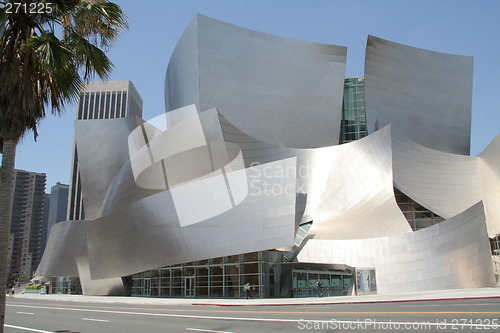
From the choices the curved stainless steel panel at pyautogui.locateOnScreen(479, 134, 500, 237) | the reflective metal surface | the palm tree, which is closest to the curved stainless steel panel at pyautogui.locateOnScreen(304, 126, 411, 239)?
the curved stainless steel panel at pyautogui.locateOnScreen(479, 134, 500, 237)

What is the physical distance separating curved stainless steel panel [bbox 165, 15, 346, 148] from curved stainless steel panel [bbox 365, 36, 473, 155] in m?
3.35

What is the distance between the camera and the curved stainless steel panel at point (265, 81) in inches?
1554

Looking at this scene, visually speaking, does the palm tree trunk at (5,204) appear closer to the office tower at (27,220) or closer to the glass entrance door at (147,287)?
the glass entrance door at (147,287)

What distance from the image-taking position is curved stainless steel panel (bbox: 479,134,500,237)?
31.2 meters

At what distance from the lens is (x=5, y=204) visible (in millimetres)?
7391

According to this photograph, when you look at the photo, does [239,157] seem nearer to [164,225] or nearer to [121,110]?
[164,225]

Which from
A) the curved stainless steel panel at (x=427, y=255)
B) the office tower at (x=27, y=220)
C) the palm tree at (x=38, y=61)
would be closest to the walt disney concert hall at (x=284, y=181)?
the curved stainless steel panel at (x=427, y=255)

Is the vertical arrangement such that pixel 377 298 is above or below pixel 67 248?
below

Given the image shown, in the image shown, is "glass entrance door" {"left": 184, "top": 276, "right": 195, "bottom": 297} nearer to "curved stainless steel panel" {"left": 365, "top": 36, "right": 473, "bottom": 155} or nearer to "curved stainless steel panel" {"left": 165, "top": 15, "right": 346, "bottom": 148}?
"curved stainless steel panel" {"left": 165, "top": 15, "right": 346, "bottom": 148}

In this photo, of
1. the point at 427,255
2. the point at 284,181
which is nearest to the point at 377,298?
the point at 427,255

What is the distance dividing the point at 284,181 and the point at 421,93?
26.6 meters

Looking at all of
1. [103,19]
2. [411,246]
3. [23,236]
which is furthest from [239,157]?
[23,236]

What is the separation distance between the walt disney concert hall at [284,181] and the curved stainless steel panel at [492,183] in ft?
0.32

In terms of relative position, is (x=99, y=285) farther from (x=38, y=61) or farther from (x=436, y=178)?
(x=38, y=61)
